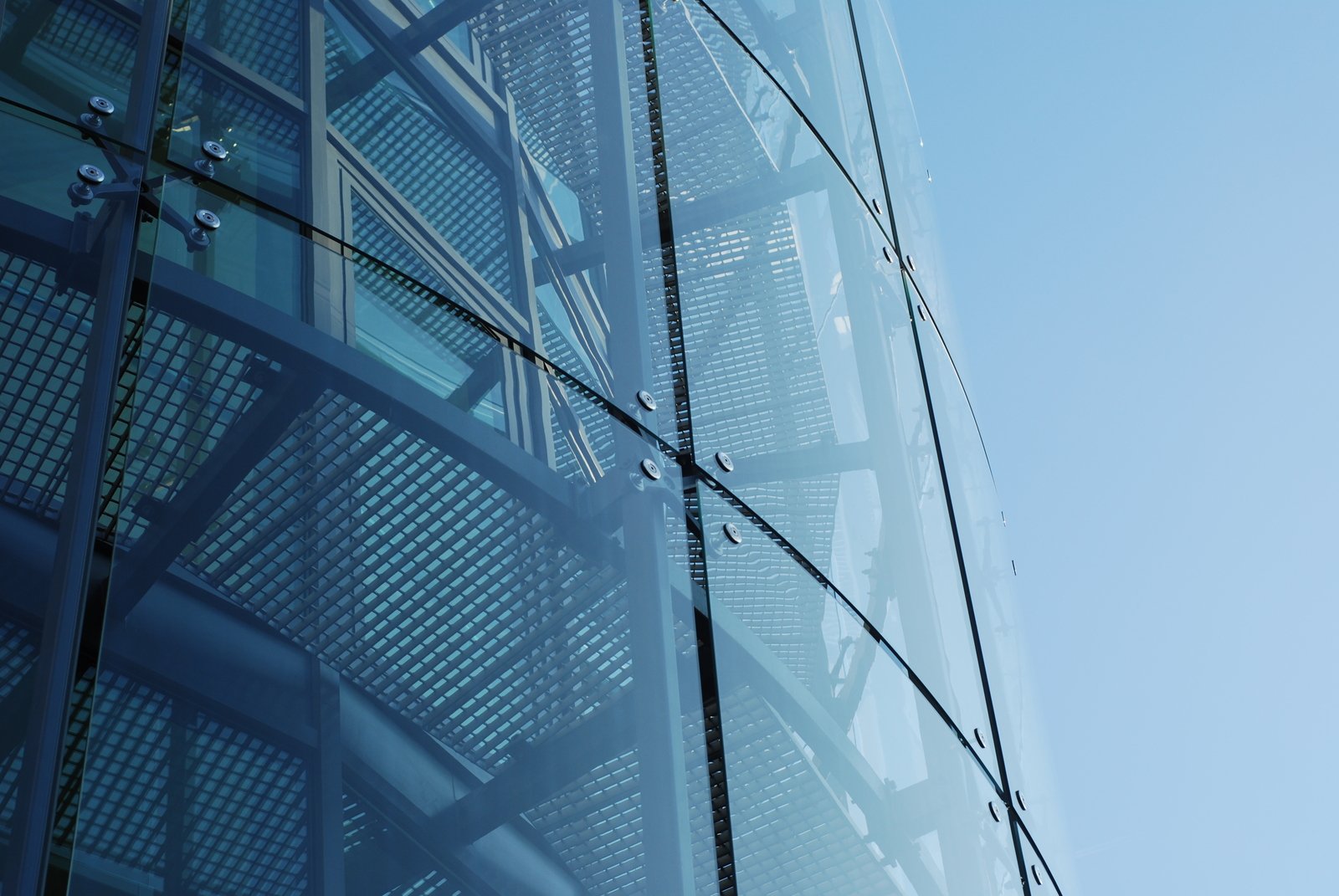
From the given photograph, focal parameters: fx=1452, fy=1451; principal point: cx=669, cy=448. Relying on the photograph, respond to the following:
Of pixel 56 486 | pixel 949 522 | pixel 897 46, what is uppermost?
pixel 897 46

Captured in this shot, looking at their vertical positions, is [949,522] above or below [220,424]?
above

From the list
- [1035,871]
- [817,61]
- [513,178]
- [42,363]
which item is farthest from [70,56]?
[1035,871]

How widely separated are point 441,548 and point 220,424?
49 centimetres

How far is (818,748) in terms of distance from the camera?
3373 mm

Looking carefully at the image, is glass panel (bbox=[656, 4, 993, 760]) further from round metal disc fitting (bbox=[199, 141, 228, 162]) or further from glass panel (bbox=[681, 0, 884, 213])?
round metal disc fitting (bbox=[199, 141, 228, 162])

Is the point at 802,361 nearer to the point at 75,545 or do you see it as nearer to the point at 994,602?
the point at 994,602

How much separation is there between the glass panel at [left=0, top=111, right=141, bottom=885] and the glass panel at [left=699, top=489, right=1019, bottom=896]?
4.57 feet

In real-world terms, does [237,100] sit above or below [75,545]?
above

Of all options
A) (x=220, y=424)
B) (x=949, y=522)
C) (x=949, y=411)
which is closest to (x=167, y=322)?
(x=220, y=424)

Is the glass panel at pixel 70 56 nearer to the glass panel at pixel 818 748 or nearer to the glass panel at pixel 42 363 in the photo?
the glass panel at pixel 42 363

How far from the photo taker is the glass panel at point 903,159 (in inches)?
241

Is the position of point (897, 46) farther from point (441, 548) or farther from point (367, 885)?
point (367, 885)

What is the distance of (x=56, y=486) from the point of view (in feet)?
7.53

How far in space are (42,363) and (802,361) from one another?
2.34m
